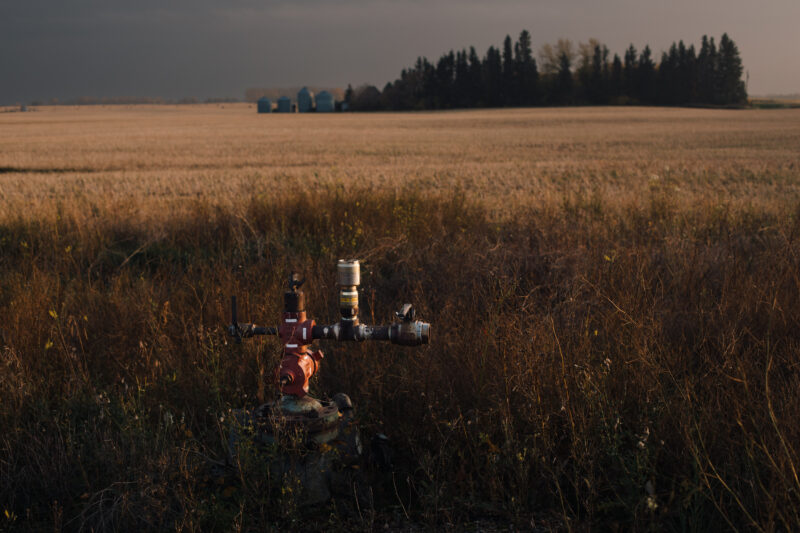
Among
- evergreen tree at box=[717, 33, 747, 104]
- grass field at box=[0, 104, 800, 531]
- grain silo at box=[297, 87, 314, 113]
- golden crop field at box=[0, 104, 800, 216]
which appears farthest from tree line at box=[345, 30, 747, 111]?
grass field at box=[0, 104, 800, 531]

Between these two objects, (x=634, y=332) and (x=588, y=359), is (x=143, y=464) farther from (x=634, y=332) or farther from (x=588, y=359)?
(x=634, y=332)

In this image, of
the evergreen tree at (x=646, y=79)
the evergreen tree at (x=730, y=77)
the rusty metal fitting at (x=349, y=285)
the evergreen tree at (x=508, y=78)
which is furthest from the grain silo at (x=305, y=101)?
the rusty metal fitting at (x=349, y=285)

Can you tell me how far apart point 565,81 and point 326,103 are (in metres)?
41.6

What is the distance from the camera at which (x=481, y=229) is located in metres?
7.13

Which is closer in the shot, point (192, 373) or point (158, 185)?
point (192, 373)

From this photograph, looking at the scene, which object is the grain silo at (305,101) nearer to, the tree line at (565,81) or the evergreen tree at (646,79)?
the tree line at (565,81)

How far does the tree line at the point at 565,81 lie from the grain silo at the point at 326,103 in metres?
9.19

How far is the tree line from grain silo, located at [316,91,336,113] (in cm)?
919

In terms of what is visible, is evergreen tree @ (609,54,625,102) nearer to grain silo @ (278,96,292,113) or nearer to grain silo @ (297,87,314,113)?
grain silo @ (297,87,314,113)

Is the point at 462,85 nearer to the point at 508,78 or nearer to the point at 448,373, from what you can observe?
the point at 508,78

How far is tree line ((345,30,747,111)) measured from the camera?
8794 cm

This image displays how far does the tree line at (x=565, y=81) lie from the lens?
87938 mm

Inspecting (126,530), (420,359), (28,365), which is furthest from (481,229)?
(126,530)

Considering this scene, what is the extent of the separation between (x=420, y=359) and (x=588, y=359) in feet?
3.19
